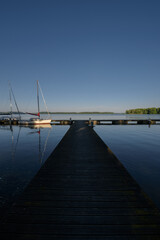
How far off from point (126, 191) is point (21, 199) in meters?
3.18

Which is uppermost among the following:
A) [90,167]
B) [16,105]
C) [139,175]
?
[16,105]

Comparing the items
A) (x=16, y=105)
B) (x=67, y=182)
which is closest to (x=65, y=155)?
(x=67, y=182)

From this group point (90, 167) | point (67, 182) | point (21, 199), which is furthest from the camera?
point (90, 167)

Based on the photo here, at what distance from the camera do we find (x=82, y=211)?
307 centimetres

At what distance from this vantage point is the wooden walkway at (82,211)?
8.27 ft

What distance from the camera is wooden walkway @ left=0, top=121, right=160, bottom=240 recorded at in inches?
99.2

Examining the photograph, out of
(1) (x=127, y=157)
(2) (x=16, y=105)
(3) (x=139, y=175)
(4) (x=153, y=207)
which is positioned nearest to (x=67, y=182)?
(4) (x=153, y=207)

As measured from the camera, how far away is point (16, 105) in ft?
132

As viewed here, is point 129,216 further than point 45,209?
No

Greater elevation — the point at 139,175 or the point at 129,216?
the point at 129,216

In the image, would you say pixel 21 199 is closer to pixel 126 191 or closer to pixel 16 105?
pixel 126 191

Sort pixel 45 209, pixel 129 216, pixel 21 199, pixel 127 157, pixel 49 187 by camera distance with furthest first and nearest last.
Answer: pixel 127 157
pixel 49 187
pixel 21 199
pixel 45 209
pixel 129 216

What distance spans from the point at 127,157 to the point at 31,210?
990cm

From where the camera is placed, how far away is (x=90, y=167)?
5914 millimetres
